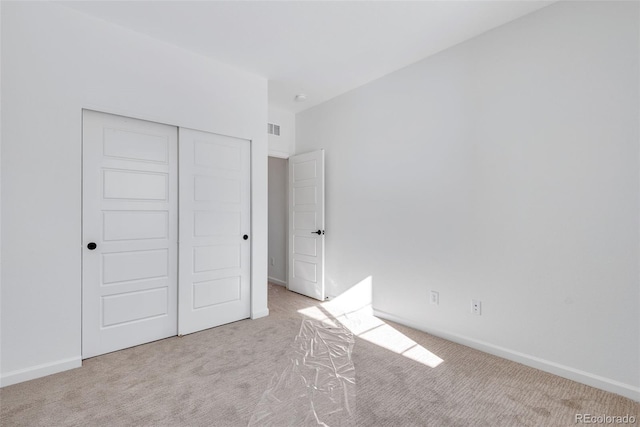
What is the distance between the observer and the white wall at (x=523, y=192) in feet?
6.63

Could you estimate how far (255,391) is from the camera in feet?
6.65

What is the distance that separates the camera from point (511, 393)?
2.00 meters

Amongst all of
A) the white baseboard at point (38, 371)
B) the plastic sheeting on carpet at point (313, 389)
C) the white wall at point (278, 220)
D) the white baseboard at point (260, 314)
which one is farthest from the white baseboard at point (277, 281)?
the white baseboard at point (38, 371)

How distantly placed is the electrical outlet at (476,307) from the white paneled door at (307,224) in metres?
1.97

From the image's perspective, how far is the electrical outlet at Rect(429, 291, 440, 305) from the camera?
9.79 ft

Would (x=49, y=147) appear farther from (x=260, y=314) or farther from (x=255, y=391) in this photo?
(x=260, y=314)

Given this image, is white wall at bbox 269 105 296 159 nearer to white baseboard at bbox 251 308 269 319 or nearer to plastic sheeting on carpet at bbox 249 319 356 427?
white baseboard at bbox 251 308 269 319

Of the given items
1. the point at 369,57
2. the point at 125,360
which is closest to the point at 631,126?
the point at 369,57

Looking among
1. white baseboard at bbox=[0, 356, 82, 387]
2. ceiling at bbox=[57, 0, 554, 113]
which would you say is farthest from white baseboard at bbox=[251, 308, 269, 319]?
ceiling at bbox=[57, 0, 554, 113]

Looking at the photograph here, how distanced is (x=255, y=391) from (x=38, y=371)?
1.64 m

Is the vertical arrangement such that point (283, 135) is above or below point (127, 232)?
above

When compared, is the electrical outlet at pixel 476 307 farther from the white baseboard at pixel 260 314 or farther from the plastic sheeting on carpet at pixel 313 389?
the white baseboard at pixel 260 314

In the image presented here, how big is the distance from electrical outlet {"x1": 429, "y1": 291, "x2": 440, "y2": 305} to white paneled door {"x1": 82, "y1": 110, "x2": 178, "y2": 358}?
255 cm

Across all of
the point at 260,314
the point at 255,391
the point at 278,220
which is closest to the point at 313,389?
the point at 255,391
